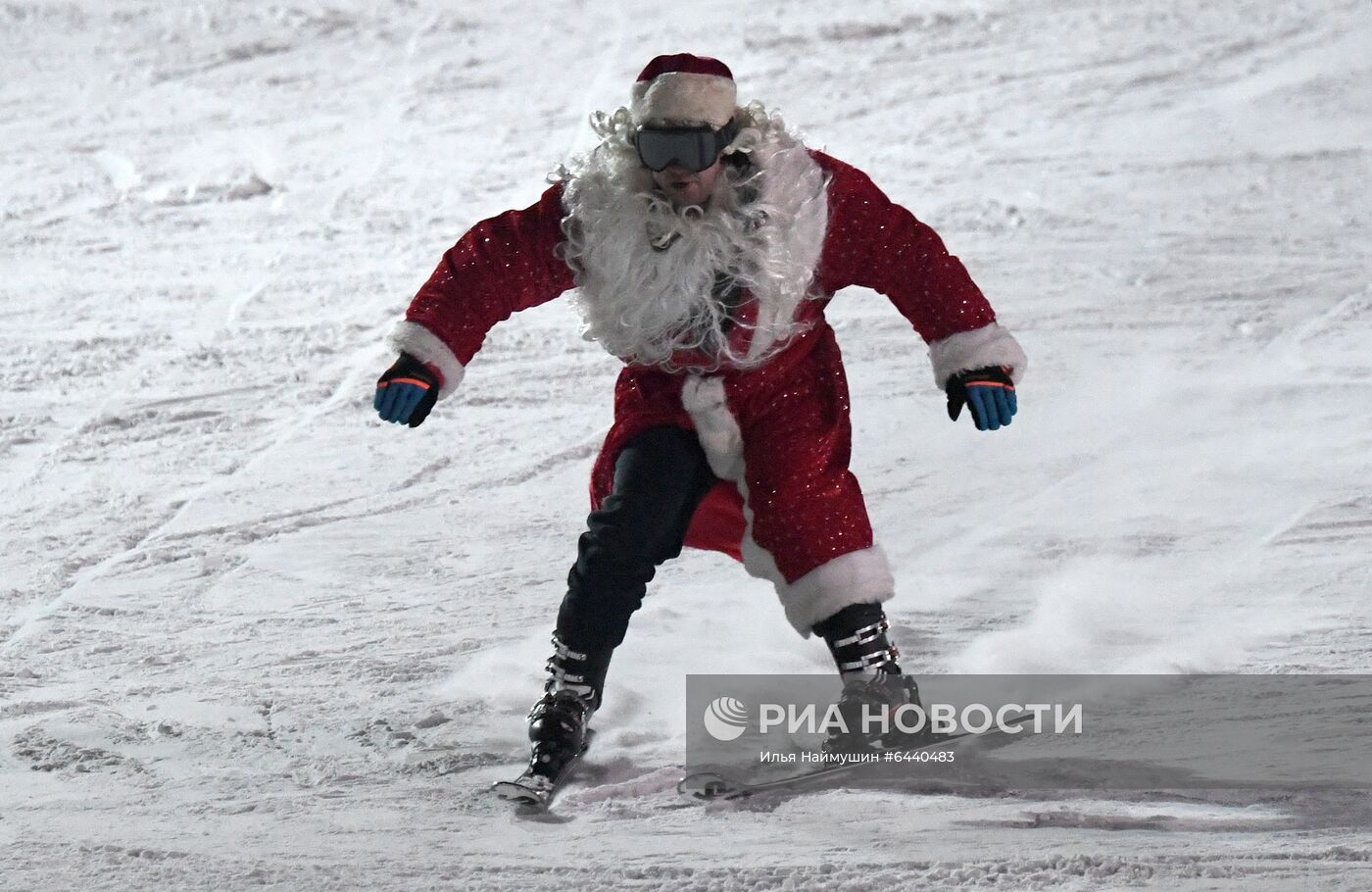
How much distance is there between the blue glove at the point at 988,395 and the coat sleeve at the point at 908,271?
0.10ft

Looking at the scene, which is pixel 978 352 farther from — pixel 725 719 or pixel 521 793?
pixel 521 793

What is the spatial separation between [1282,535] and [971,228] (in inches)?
76.8

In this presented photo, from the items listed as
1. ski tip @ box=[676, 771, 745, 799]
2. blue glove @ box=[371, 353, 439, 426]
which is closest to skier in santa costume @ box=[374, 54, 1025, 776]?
blue glove @ box=[371, 353, 439, 426]

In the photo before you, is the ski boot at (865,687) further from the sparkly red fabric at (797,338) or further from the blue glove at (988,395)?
the blue glove at (988,395)

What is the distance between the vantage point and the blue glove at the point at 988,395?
2.41 meters

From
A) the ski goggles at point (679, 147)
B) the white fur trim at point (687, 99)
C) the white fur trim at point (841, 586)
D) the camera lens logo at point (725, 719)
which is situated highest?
the white fur trim at point (687, 99)

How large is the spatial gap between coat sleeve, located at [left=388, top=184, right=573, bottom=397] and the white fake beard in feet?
0.14

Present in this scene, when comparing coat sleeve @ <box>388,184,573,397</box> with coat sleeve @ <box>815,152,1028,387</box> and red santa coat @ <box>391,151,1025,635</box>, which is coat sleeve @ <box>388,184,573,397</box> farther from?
coat sleeve @ <box>815,152,1028,387</box>

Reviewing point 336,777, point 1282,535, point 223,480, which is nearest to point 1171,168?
point 1282,535

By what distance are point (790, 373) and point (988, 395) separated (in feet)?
1.06

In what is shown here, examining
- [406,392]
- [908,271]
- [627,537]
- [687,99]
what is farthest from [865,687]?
[687,99]

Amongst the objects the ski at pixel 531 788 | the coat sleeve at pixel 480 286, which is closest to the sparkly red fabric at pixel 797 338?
the coat sleeve at pixel 480 286

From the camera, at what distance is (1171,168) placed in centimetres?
527

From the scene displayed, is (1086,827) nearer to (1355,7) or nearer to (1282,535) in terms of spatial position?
(1282,535)
